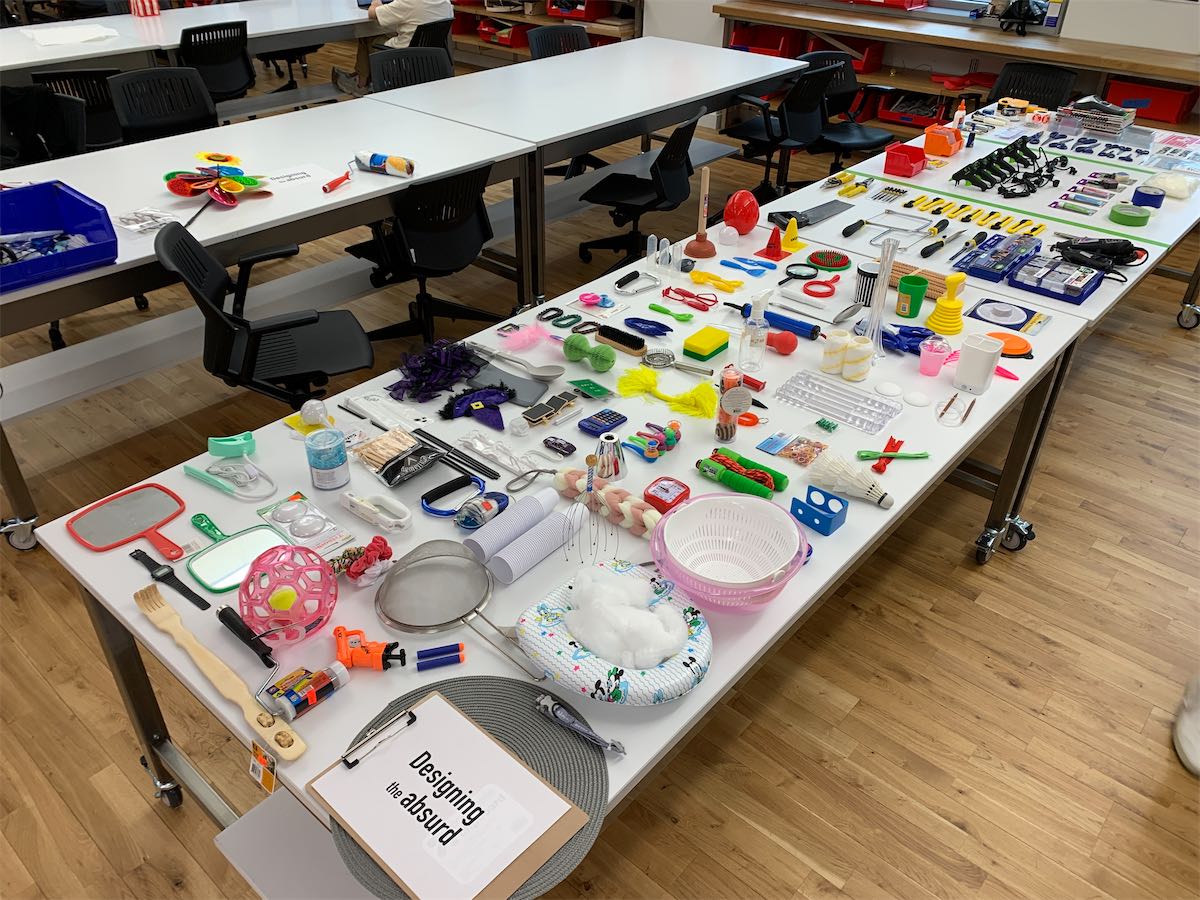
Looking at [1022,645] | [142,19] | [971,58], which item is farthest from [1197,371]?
[142,19]

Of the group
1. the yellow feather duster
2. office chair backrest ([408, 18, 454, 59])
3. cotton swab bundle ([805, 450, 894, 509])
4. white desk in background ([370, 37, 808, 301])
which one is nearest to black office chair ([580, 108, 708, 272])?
white desk in background ([370, 37, 808, 301])

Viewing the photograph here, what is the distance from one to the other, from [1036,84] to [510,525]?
4570 millimetres

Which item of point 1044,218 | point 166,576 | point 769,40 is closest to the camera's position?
point 166,576

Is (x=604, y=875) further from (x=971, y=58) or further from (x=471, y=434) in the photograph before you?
(x=971, y=58)

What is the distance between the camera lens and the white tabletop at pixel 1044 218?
258cm

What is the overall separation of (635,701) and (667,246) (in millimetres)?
1693

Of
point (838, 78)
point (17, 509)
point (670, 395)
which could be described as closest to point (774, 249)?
point (670, 395)

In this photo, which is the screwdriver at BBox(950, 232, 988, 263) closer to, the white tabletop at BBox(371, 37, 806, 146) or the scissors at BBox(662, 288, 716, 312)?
the scissors at BBox(662, 288, 716, 312)

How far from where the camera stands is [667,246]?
2.66m

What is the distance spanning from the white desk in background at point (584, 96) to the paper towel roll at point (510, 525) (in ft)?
7.33

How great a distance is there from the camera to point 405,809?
46.4 inches

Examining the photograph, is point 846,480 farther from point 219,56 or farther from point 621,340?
point 219,56

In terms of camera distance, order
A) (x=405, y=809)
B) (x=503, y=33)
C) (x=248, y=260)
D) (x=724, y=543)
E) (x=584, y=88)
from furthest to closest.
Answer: (x=503, y=33)
(x=584, y=88)
(x=248, y=260)
(x=724, y=543)
(x=405, y=809)

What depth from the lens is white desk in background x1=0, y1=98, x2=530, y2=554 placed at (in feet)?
8.29
